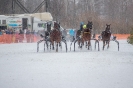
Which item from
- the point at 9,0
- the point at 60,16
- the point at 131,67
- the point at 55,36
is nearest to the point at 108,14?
the point at 60,16

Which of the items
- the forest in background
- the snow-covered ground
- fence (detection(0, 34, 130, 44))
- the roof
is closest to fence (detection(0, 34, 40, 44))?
fence (detection(0, 34, 130, 44))

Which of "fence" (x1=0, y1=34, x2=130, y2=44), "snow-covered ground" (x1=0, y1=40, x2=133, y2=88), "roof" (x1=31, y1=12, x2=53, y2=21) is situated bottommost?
"snow-covered ground" (x1=0, y1=40, x2=133, y2=88)

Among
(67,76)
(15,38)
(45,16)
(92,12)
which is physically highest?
(92,12)

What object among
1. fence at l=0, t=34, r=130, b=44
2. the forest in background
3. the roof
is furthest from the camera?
the forest in background

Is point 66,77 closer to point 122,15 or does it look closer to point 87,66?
point 87,66

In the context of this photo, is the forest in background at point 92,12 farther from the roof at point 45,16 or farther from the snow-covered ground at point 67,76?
the snow-covered ground at point 67,76

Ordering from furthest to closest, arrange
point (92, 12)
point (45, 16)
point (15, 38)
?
point (92, 12) → point (45, 16) → point (15, 38)

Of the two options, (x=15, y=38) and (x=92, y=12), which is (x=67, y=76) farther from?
(x=92, y=12)

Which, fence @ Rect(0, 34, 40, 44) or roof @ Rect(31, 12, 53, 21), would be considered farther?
roof @ Rect(31, 12, 53, 21)

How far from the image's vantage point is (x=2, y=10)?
246 ft

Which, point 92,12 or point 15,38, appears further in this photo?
point 92,12

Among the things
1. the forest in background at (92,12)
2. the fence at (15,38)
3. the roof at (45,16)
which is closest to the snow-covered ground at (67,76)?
the fence at (15,38)

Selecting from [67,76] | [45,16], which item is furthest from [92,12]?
[67,76]

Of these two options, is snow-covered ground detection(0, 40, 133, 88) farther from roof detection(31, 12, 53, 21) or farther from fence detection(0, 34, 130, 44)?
roof detection(31, 12, 53, 21)
